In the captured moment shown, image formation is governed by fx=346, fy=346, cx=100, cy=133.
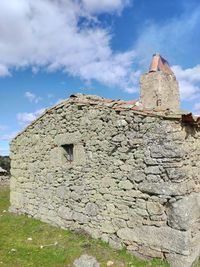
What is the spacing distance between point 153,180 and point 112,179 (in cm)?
115

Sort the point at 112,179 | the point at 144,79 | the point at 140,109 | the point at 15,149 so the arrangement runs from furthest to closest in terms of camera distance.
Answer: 1. the point at 144,79
2. the point at 15,149
3. the point at 112,179
4. the point at 140,109

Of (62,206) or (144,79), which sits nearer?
(62,206)

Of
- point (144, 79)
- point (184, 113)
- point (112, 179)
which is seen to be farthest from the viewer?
point (144, 79)

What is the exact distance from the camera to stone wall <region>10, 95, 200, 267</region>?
712cm

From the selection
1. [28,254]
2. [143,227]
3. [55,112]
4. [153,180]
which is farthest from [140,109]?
[28,254]

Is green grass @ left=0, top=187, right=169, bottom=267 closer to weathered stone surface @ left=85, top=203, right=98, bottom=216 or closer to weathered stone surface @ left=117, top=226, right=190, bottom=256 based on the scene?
weathered stone surface @ left=117, top=226, right=190, bottom=256

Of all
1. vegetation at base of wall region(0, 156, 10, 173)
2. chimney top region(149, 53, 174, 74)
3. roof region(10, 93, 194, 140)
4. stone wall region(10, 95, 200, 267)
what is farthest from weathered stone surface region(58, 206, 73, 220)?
vegetation at base of wall region(0, 156, 10, 173)

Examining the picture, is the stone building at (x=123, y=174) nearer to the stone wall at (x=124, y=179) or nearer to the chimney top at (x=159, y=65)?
the stone wall at (x=124, y=179)

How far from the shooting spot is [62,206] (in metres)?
9.55

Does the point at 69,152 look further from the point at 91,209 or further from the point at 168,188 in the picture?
the point at 168,188

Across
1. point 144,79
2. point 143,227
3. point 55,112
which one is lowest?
point 143,227

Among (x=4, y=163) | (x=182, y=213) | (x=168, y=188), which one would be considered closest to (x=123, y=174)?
(x=168, y=188)

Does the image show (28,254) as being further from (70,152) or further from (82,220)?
(70,152)

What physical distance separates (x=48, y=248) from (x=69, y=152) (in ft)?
8.60
